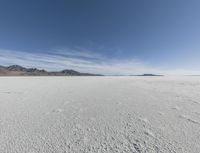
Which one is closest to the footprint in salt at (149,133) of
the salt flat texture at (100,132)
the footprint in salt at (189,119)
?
the salt flat texture at (100,132)

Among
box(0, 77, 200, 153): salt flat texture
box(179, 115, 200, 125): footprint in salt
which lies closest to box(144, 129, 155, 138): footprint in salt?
box(0, 77, 200, 153): salt flat texture

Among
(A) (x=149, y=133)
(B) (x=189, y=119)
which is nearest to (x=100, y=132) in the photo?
(A) (x=149, y=133)

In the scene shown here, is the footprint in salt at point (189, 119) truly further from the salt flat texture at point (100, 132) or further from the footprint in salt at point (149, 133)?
the footprint in salt at point (149, 133)

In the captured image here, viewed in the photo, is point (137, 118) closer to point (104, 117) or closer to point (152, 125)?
point (152, 125)

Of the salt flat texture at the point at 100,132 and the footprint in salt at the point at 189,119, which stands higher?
the footprint in salt at the point at 189,119

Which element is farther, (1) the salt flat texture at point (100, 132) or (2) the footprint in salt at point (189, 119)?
(2) the footprint in salt at point (189, 119)

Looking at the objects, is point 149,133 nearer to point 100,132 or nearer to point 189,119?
point 100,132

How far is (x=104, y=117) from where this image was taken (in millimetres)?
2965

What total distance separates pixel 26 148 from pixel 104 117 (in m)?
1.68

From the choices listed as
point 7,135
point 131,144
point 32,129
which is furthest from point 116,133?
point 7,135

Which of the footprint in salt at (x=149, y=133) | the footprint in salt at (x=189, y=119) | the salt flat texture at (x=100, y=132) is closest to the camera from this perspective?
the salt flat texture at (x=100, y=132)

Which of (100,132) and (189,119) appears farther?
(189,119)

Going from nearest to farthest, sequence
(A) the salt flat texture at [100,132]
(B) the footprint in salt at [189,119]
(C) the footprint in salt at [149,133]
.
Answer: (A) the salt flat texture at [100,132]
(C) the footprint in salt at [149,133]
(B) the footprint in salt at [189,119]

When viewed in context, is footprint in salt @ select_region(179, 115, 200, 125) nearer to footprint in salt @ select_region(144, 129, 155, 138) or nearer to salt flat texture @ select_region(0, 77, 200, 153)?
salt flat texture @ select_region(0, 77, 200, 153)
